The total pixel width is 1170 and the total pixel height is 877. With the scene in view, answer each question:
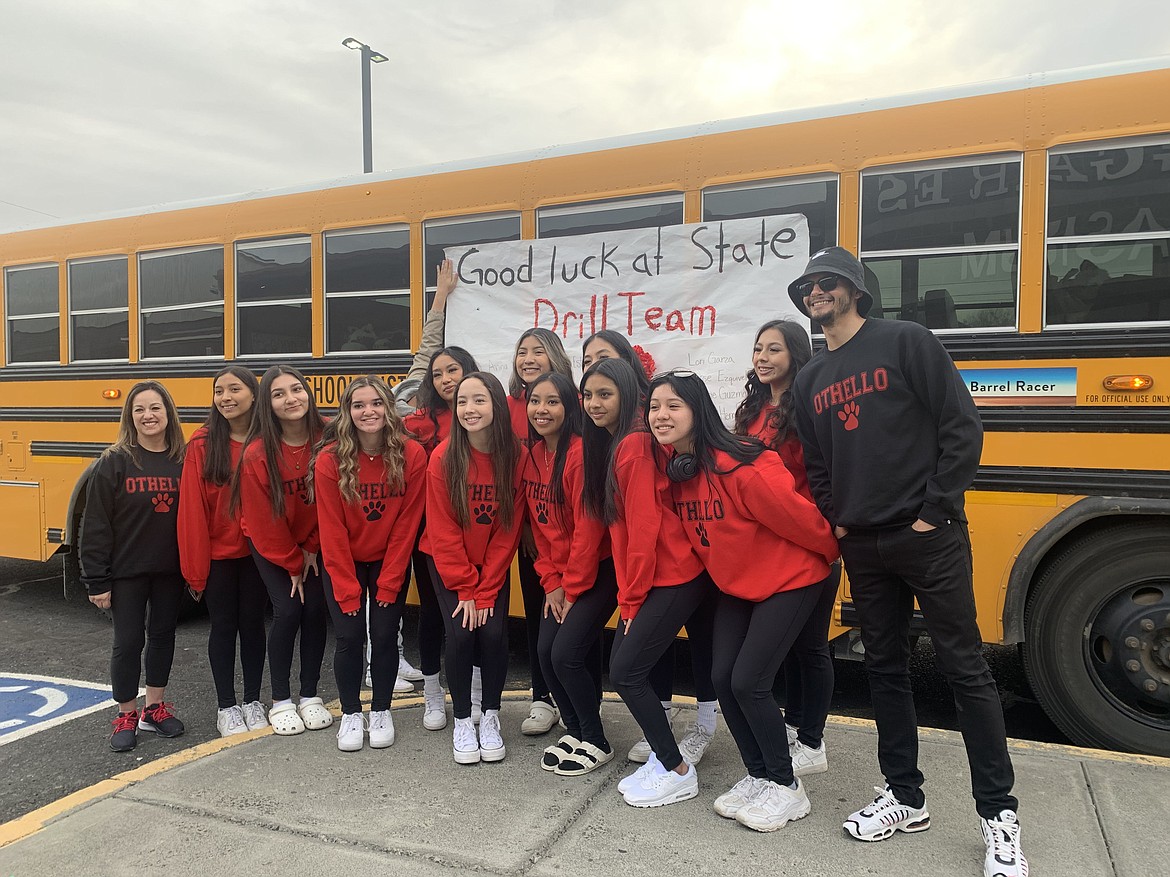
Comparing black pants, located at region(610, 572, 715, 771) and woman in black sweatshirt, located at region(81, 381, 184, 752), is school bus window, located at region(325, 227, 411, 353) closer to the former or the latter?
woman in black sweatshirt, located at region(81, 381, 184, 752)

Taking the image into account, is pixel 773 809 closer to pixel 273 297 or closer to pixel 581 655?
pixel 581 655

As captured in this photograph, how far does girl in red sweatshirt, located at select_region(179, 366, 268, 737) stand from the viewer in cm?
386

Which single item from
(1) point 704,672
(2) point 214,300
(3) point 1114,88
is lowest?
(1) point 704,672

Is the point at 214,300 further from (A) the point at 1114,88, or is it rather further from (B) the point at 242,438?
(A) the point at 1114,88

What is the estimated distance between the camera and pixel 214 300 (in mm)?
5500

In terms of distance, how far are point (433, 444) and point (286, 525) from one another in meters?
0.77

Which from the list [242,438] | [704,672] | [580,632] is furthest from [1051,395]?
[242,438]

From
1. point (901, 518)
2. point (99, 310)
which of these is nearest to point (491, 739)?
point (901, 518)

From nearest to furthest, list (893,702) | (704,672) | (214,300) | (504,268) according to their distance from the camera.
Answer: (893,702) < (704,672) < (504,268) < (214,300)

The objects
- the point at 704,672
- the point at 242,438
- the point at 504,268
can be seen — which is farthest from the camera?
the point at 504,268

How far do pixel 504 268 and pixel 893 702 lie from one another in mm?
2968

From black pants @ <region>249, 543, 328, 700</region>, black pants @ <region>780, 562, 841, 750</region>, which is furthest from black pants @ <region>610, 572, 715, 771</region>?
black pants @ <region>249, 543, 328, 700</region>

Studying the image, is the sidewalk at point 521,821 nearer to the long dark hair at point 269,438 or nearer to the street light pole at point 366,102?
the long dark hair at point 269,438

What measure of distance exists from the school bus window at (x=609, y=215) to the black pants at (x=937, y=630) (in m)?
2.16
